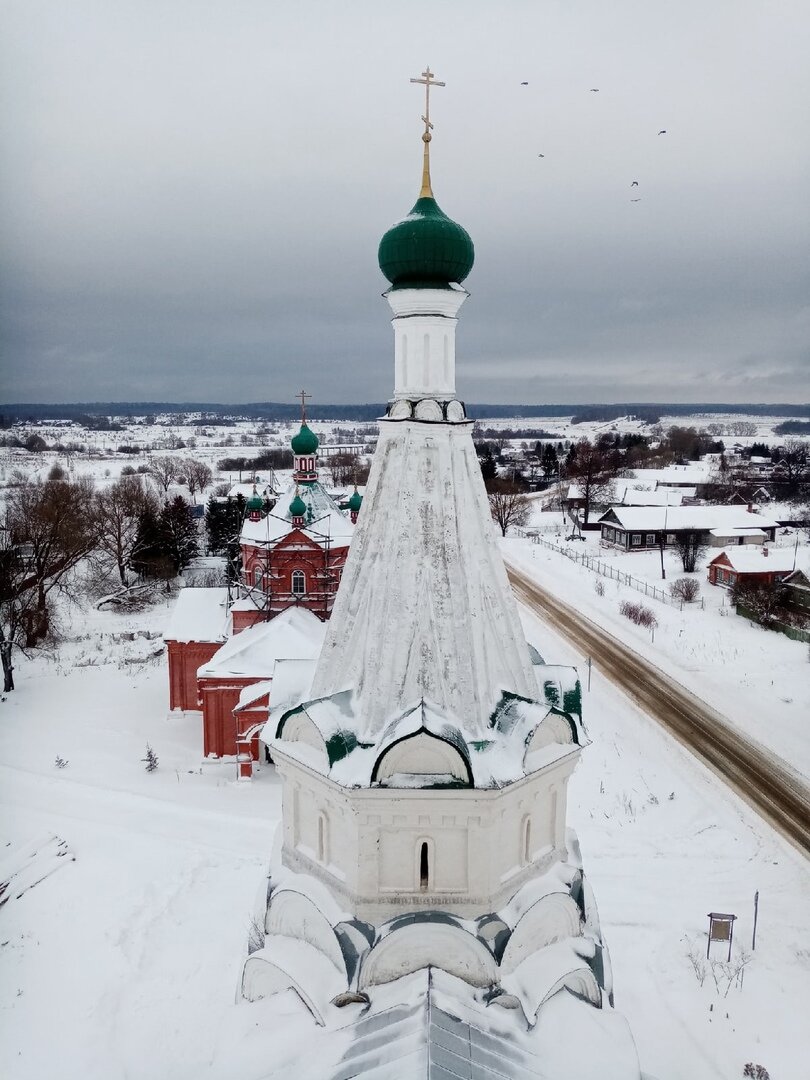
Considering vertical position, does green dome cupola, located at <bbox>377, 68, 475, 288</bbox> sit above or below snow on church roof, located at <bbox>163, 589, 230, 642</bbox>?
above

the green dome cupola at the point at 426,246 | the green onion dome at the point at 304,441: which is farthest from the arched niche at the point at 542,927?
the green onion dome at the point at 304,441

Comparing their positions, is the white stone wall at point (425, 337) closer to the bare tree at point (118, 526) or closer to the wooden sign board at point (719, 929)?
the wooden sign board at point (719, 929)

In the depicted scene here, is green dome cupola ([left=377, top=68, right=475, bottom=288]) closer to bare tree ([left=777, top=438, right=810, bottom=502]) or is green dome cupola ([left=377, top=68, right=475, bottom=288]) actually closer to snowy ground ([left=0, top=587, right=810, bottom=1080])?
snowy ground ([left=0, top=587, right=810, bottom=1080])

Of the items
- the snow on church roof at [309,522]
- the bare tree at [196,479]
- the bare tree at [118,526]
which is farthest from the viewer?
the bare tree at [196,479]

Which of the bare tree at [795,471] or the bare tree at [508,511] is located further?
the bare tree at [795,471]

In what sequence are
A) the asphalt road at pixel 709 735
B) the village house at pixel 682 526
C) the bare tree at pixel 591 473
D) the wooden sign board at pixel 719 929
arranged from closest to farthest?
the wooden sign board at pixel 719 929 < the asphalt road at pixel 709 735 < the village house at pixel 682 526 < the bare tree at pixel 591 473

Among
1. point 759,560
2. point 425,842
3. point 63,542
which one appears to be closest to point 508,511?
point 759,560

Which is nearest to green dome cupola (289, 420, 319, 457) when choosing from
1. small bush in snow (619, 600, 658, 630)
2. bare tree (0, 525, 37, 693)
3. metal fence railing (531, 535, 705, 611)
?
bare tree (0, 525, 37, 693)
